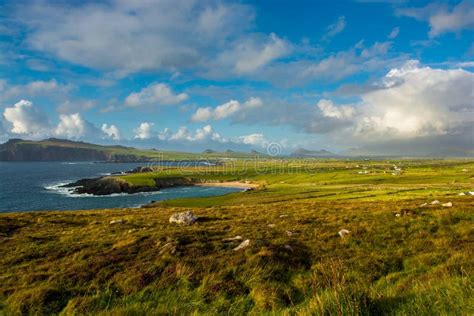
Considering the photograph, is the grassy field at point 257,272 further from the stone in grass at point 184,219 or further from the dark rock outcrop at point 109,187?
the dark rock outcrop at point 109,187

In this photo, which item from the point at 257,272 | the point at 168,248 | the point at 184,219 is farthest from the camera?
the point at 184,219

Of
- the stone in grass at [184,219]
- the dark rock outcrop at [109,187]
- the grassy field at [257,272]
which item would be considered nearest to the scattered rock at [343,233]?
the grassy field at [257,272]

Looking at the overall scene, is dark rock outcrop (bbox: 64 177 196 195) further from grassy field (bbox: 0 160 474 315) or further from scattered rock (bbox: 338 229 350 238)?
scattered rock (bbox: 338 229 350 238)

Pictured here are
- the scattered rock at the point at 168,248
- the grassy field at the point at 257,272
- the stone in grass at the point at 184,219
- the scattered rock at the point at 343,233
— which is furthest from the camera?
the stone in grass at the point at 184,219

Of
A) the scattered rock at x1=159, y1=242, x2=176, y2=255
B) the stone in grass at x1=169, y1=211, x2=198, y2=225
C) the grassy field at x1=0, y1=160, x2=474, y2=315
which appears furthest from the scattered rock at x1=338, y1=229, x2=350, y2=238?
the stone in grass at x1=169, y1=211, x2=198, y2=225

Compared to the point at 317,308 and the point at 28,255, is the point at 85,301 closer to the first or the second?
the point at 317,308

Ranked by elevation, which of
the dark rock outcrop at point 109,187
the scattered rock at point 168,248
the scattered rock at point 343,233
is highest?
the scattered rock at point 168,248

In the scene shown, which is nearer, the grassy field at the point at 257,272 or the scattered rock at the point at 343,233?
the grassy field at the point at 257,272

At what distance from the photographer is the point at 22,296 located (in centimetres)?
838

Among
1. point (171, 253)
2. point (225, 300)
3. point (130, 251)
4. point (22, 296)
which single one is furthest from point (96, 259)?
point (225, 300)

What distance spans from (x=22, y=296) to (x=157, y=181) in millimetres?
162574

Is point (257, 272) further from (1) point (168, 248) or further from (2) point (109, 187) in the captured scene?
(2) point (109, 187)

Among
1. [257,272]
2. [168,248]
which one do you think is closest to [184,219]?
[168,248]

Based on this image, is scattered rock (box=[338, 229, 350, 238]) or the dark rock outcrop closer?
scattered rock (box=[338, 229, 350, 238])
